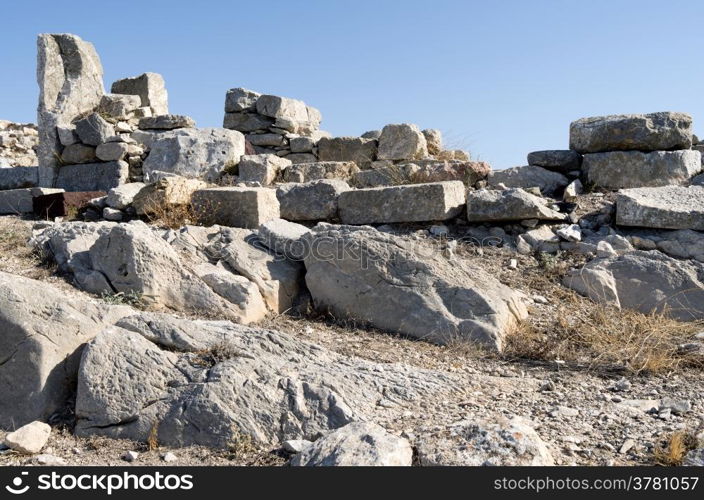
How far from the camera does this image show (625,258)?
5.98 metres

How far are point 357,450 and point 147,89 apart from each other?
10.0 meters

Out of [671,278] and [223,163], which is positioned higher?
[223,163]

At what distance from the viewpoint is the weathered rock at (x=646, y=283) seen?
5.59 m

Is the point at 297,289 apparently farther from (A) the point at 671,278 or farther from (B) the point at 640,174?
(B) the point at 640,174

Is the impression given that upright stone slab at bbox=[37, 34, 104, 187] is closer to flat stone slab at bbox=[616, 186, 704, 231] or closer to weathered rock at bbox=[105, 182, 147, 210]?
weathered rock at bbox=[105, 182, 147, 210]

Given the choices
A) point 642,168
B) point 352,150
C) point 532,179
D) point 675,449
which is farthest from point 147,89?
point 675,449

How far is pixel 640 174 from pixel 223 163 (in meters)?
5.29

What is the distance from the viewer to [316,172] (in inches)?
341

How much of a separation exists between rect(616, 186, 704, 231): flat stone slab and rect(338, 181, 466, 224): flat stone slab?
5.38 ft

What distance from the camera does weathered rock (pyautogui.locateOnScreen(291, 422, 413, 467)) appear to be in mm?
2982

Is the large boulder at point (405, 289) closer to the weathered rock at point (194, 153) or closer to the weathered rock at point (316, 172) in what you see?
the weathered rock at point (316, 172)

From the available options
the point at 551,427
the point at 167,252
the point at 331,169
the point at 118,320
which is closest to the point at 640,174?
the point at 331,169

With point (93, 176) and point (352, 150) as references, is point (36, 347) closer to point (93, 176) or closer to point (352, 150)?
point (93, 176)

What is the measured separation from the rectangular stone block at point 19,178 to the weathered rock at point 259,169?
3.52 metres
